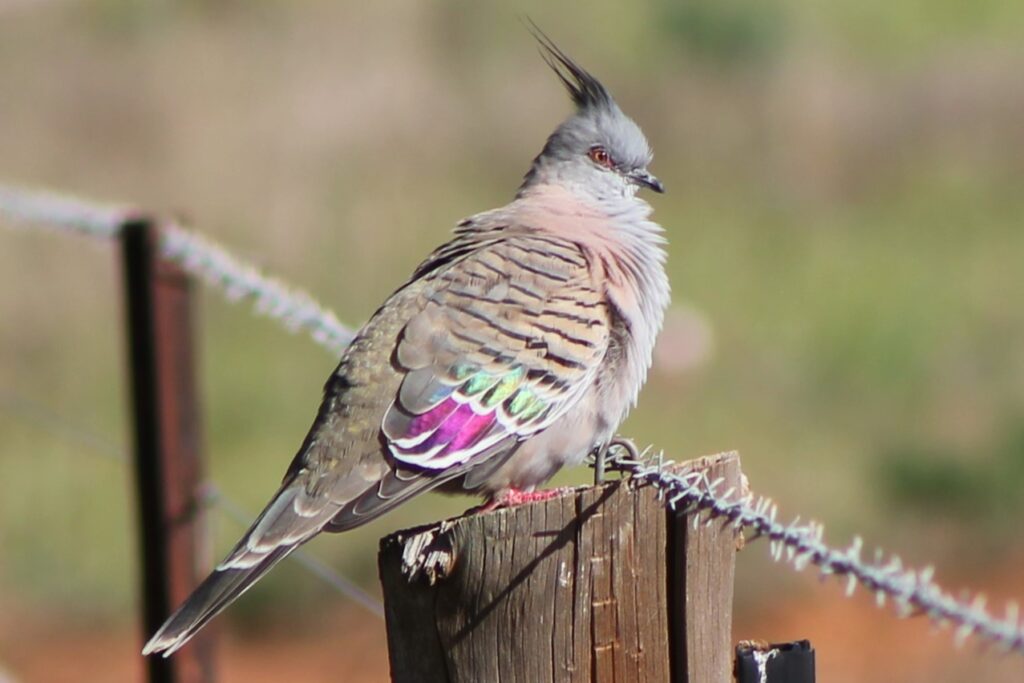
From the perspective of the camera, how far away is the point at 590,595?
8.25 ft

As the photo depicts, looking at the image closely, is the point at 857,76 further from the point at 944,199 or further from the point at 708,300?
the point at 708,300

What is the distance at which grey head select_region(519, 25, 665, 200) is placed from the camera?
5059 mm

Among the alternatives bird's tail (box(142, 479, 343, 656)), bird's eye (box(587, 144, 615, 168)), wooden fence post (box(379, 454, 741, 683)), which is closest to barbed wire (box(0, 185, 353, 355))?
bird's tail (box(142, 479, 343, 656))

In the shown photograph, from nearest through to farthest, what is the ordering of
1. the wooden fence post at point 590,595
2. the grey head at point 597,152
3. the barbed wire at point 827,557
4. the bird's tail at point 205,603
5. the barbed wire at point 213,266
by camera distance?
the barbed wire at point 827,557 → the wooden fence post at point 590,595 → the bird's tail at point 205,603 → the barbed wire at point 213,266 → the grey head at point 597,152

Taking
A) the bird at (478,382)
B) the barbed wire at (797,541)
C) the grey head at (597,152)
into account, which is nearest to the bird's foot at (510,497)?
the bird at (478,382)

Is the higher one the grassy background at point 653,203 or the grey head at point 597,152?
the grassy background at point 653,203

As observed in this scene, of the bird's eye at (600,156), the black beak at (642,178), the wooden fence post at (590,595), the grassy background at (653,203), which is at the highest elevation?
the grassy background at (653,203)

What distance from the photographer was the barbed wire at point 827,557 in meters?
1.97

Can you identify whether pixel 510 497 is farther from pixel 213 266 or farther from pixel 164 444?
pixel 164 444

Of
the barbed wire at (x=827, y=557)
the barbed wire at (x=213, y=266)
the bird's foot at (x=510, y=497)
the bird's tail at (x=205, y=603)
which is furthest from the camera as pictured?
the barbed wire at (x=213, y=266)

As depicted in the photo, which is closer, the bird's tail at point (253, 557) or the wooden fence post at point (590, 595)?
the wooden fence post at point (590, 595)

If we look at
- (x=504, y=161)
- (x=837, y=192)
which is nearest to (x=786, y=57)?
(x=837, y=192)

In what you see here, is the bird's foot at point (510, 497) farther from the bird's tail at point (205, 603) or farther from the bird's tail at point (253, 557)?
the bird's tail at point (205, 603)

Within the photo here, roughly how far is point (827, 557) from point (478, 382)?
1691mm
